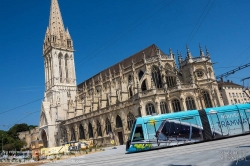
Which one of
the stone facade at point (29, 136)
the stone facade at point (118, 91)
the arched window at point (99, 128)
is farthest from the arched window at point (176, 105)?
the stone facade at point (29, 136)

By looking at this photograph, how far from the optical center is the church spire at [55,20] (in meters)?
59.1

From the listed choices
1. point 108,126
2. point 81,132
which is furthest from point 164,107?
point 81,132

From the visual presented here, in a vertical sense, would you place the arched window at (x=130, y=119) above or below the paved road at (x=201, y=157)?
above

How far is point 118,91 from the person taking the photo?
37281mm

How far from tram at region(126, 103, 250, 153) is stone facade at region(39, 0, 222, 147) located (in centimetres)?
627

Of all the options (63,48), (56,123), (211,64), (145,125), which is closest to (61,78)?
(63,48)

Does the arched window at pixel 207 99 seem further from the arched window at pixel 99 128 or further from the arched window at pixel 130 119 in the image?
the arched window at pixel 99 128

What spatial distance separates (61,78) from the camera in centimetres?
5606

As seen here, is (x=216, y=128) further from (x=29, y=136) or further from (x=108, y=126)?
(x=29, y=136)

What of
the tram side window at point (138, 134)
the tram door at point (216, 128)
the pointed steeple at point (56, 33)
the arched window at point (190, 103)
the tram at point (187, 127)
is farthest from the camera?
the pointed steeple at point (56, 33)

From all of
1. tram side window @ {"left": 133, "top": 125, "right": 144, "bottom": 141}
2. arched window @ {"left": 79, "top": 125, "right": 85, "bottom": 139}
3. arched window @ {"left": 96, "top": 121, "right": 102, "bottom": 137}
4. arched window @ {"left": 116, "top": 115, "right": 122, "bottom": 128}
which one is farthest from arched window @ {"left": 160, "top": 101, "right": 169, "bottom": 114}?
arched window @ {"left": 79, "top": 125, "right": 85, "bottom": 139}

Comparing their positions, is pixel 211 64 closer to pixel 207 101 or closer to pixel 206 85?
pixel 206 85

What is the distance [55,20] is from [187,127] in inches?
2234

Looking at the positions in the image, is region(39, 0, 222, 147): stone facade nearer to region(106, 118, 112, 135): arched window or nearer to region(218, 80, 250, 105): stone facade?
region(106, 118, 112, 135): arched window
